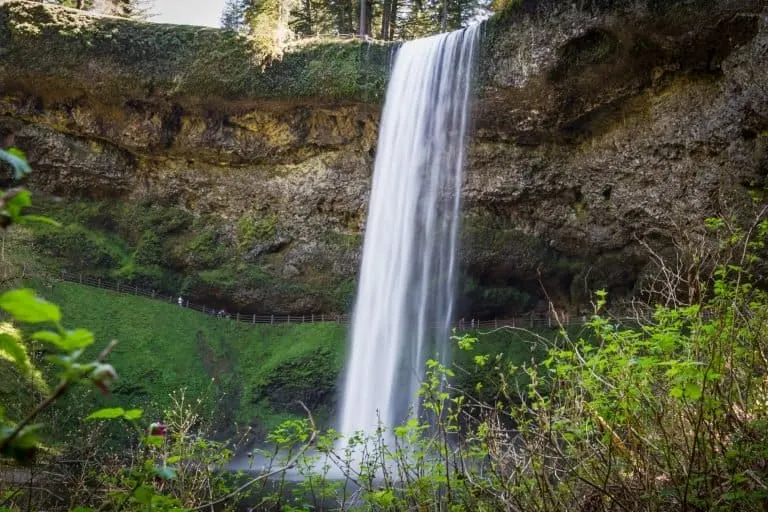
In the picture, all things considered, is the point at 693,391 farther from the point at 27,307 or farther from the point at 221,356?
the point at 221,356

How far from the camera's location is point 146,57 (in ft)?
89.5

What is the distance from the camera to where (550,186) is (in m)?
25.5

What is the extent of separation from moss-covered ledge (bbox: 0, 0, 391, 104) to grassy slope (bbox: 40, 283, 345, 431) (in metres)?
9.32

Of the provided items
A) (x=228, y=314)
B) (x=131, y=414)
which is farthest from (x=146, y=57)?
(x=131, y=414)

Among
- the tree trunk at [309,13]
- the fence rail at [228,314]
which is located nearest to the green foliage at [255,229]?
the fence rail at [228,314]

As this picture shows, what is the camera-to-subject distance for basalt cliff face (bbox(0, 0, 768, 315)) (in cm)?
2077

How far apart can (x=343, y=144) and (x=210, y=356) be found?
1068cm

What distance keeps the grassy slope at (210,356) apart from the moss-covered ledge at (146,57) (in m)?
9.32

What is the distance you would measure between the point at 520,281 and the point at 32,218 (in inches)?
1049

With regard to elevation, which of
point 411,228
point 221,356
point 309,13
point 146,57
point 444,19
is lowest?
point 221,356

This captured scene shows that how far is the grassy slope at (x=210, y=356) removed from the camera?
2414cm

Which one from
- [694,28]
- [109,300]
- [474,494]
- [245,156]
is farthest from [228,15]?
[474,494]

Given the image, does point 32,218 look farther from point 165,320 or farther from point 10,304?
point 165,320

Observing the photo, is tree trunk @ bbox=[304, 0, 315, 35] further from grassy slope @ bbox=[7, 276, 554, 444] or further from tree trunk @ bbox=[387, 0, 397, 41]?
grassy slope @ bbox=[7, 276, 554, 444]
